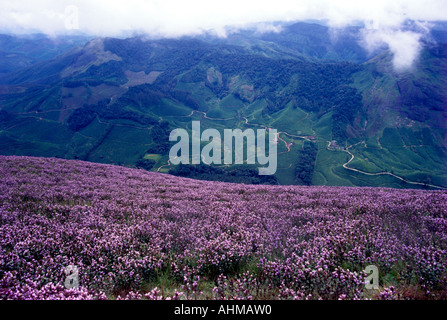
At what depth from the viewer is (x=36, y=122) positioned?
602 feet

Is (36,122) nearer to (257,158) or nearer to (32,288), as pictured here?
(257,158)

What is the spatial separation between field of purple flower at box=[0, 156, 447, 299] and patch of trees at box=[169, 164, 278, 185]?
107752mm

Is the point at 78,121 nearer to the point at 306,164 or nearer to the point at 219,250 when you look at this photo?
the point at 306,164

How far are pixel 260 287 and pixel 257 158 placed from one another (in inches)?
5895

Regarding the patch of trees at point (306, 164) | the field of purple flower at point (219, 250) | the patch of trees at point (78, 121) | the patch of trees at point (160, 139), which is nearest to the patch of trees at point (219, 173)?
the patch of trees at point (306, 164)

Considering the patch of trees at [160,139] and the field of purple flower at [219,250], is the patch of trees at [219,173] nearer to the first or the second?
the patch of trees at [160,139]

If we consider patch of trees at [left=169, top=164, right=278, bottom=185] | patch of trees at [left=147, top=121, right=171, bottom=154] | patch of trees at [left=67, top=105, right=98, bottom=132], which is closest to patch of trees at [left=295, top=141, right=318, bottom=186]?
patch of trees at [left=169, top=164, right=278, bottom=185]

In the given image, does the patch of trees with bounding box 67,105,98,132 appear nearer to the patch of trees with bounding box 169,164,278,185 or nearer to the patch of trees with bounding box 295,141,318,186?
the patch of trees with bounding box 169,164,278,185

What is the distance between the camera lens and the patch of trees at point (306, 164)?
128250mm

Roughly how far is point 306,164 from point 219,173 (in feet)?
183

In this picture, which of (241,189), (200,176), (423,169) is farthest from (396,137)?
(241,189)

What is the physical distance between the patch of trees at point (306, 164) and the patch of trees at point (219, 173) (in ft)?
48.8

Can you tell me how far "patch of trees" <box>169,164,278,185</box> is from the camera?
119m

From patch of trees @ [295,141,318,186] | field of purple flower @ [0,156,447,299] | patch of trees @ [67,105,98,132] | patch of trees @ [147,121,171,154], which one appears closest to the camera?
field of purple flower @ [0,156,447,299]
